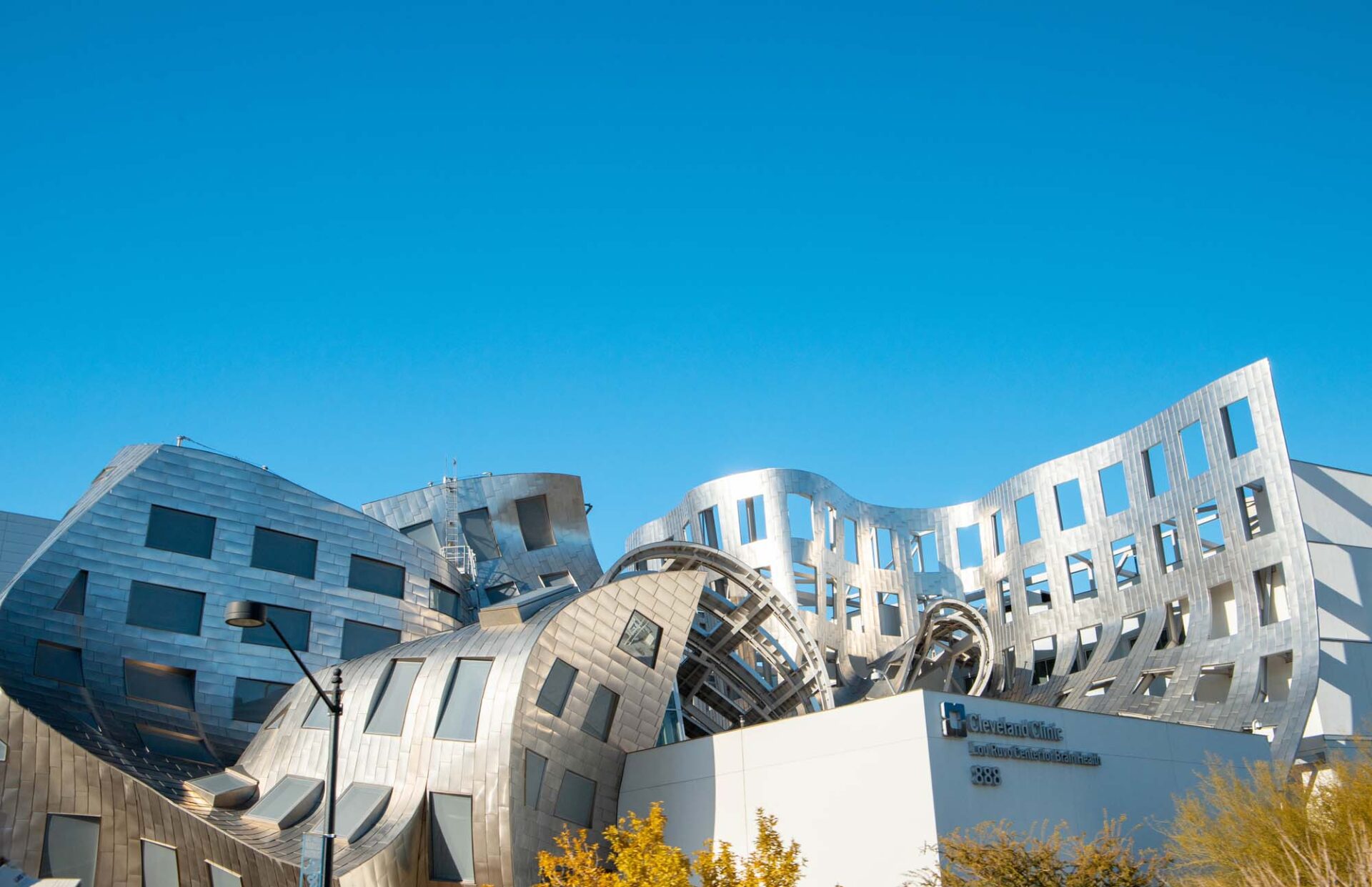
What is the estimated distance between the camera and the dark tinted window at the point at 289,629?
128ft

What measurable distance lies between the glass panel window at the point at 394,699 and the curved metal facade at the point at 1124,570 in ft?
102

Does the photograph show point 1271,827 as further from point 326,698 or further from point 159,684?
point 159,684

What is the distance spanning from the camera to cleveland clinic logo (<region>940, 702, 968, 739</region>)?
2705 centimetres

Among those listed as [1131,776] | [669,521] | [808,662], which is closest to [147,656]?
[808,662]

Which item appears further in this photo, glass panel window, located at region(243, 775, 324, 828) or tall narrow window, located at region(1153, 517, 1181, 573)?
tall narrow window, located at region(1153, 517, 1181, 573)

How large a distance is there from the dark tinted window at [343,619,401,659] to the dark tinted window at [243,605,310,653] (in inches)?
57.8

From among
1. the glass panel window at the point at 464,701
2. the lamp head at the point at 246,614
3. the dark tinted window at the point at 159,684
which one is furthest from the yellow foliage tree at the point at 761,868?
the dark tinted window at the point at 159,684

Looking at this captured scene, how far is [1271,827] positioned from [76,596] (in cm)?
3236

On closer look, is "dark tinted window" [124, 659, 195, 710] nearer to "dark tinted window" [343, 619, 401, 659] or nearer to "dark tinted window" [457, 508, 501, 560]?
"dark tinted window" [343, 619, 401, 659]

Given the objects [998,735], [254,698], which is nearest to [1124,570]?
[998,735]

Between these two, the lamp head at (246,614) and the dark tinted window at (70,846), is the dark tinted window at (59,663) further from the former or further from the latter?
the lamp head at (246,614)

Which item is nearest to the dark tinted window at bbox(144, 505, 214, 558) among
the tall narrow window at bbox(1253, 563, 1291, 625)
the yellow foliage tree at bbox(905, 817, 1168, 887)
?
the yellow foliage tree at bbox(905, 817, 1168, 887)

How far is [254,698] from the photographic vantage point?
124 feet

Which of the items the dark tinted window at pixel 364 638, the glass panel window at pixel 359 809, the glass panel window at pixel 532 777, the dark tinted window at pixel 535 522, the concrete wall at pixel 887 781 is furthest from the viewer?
the dark tinted window at pixel 535 522
